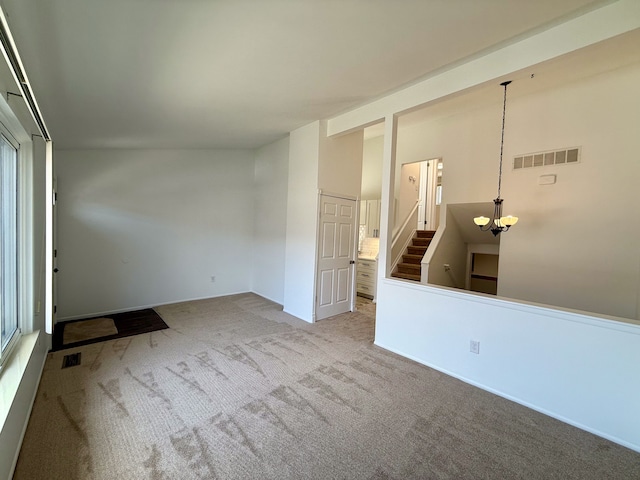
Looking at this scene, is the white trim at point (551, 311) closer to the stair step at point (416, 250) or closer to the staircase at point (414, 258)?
the staircase at point (414, 258)

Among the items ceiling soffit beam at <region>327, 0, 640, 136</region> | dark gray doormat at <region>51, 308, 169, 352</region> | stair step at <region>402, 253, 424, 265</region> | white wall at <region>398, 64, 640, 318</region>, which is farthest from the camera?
stair step at <region>402, 253, 424, 265</region>

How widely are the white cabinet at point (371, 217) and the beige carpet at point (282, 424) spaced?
361 centimetres

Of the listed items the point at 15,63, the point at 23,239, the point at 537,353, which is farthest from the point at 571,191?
the point at 23,239

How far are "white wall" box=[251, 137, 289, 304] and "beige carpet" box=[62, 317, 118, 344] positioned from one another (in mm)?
2561

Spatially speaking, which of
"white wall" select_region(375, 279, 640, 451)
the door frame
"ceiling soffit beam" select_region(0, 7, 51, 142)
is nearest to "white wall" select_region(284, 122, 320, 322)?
the door frame

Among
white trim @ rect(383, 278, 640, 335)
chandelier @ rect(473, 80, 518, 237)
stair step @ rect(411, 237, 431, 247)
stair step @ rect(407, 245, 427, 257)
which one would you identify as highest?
chandelier @ rect(473, 80, 518, 237)

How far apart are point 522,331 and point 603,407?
2.19ft

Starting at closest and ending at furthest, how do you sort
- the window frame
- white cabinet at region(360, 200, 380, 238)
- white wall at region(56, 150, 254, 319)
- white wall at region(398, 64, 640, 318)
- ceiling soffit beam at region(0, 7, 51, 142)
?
1. ceiling soffit beam at region(0, 7, 51, 142)
2. the window frame
3. white wall at region(398, 64, 640, 318)
4. white wall at region(56, 150, 254, 319)
5. white cabinet at region(360, 200, 380, 238)

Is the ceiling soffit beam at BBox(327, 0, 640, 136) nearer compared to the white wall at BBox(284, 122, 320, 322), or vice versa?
the ceiling soffit beam at BBox(327, 0, 640, 136)

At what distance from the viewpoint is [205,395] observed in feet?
7.80

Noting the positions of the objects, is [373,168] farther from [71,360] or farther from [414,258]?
[71,360]

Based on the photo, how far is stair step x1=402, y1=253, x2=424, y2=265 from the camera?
6035mm

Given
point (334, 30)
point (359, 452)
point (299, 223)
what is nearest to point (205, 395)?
point (359, 452)

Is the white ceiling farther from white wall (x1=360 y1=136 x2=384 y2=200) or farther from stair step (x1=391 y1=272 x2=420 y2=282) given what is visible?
stair step (x1=391 y1=272 x2=420 y2=282)
